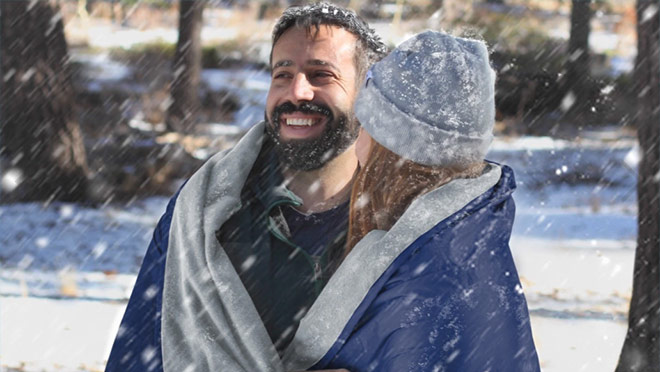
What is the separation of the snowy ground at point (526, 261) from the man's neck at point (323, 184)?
3720 mm

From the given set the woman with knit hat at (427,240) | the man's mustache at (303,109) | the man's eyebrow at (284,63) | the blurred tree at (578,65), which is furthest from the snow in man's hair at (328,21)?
the blurred tree at (578,65)

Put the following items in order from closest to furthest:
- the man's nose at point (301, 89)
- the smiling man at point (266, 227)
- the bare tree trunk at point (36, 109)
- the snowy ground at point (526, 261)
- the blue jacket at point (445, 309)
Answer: the blue jacket at point (445, 309), the smiling man at point (266, 227), the man's nose at point (301, 89), the snowy ground at point (526, 261), the bare tree trunk at point (36, 109)

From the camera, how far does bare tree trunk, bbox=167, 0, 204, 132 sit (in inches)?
562

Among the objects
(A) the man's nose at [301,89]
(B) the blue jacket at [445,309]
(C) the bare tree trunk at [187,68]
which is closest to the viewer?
(B) the blue jacket at [445,309]

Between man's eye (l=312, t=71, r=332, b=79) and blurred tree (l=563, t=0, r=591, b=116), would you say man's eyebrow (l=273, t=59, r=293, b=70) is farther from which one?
blurred tree (l=563, t=0, r=591, b=116)

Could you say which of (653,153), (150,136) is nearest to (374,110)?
(653,153)

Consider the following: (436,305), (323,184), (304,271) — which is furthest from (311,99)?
(436,305)

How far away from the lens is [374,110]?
7.54ft

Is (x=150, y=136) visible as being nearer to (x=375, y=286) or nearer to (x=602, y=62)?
(x=602, y=62)

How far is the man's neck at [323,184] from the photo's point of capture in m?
2.78

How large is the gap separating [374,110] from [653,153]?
373cm

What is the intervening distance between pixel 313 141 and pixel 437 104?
0.62 meters

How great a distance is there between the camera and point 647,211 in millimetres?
5547

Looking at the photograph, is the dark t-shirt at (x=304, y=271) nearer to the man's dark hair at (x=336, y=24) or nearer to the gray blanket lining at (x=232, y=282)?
the gray blanket lining at (x=232, y=282)
